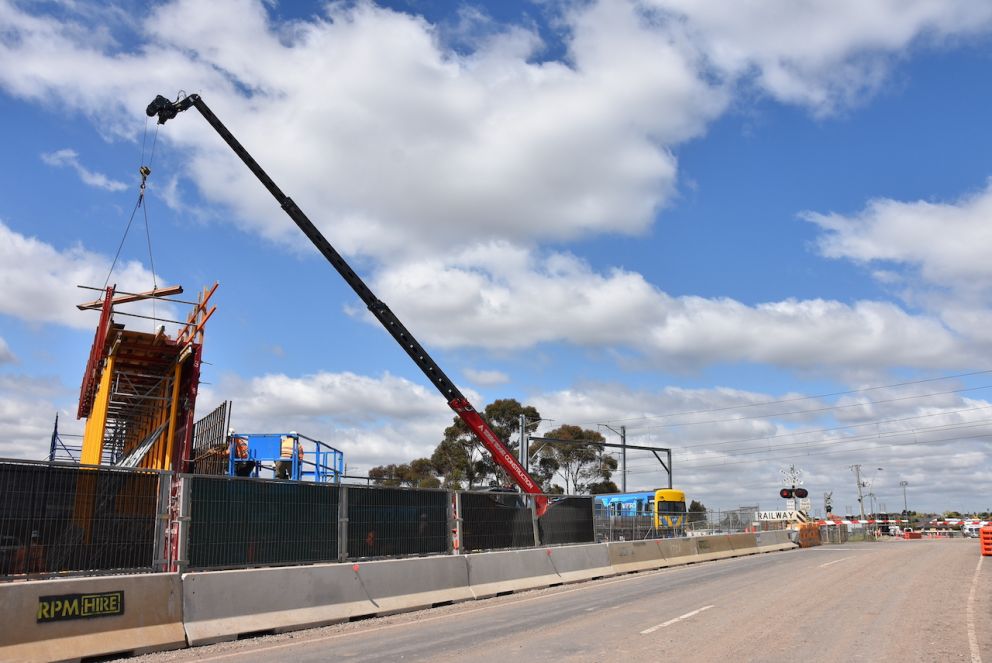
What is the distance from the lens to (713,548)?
1183 inches

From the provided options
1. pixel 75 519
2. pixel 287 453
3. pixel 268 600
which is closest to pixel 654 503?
pixel 287 453

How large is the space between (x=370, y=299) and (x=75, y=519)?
18.2 meters

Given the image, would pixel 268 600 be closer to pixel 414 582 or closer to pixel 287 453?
pixel 414 582

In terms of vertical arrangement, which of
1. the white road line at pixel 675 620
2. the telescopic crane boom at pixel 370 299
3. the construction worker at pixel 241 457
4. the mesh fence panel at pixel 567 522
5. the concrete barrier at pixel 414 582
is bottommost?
the white road line at pixel 675 620

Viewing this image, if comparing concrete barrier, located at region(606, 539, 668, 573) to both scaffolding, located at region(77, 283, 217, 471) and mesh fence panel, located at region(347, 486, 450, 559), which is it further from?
scaffolding, located at region(77, 283, 217, 471)

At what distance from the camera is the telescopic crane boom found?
24656 mm

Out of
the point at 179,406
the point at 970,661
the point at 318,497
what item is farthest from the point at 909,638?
the point at 179,406

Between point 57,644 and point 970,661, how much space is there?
996cm

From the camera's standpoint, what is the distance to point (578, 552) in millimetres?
20469

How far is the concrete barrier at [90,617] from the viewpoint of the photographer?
8.66m

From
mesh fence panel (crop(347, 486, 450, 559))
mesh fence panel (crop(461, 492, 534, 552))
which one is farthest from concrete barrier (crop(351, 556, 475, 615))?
mesh fence panel (crop(461, 492, 534, 552))

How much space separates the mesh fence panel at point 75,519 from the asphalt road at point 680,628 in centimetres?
156

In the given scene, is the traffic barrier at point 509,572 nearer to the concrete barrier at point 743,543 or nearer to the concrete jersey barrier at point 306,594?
the concrete jersey barrier at point 306,594

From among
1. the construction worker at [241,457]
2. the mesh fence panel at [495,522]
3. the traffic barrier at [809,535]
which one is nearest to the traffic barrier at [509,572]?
the mesh fence panel at [495,522]
